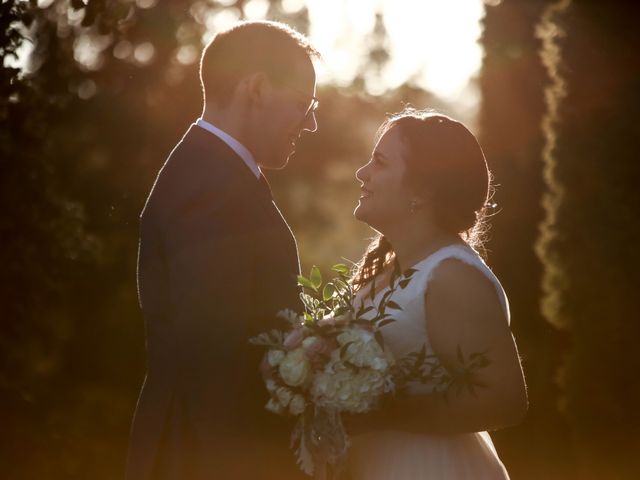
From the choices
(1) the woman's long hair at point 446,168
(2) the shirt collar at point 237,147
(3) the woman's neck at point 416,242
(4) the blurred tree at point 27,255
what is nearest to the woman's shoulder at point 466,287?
(3) the woman's neck at point 416,242

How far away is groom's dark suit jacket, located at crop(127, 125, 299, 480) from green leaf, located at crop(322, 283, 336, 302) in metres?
0.20

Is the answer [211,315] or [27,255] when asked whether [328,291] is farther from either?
[27,255]

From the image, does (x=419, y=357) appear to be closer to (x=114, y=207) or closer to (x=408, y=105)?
(x=408, y=105)

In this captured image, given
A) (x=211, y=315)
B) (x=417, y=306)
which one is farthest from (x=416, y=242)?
(x=211, y=315)

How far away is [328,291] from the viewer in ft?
15.0

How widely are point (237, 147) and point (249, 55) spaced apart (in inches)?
17.4

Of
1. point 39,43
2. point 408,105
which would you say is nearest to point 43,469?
point 39,43

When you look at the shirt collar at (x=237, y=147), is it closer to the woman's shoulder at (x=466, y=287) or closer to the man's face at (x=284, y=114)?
the man's face at (x=284, y=114)

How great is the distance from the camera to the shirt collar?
475cm

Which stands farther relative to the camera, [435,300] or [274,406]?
[435,300]

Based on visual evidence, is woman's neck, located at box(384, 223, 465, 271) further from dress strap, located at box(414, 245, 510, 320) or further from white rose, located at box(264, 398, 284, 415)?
white rose, located at box(264, 398, 284, 415)

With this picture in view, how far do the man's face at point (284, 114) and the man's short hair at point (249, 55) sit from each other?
0.05m

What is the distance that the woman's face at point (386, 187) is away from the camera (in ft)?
18.2

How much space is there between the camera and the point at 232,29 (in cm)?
489
